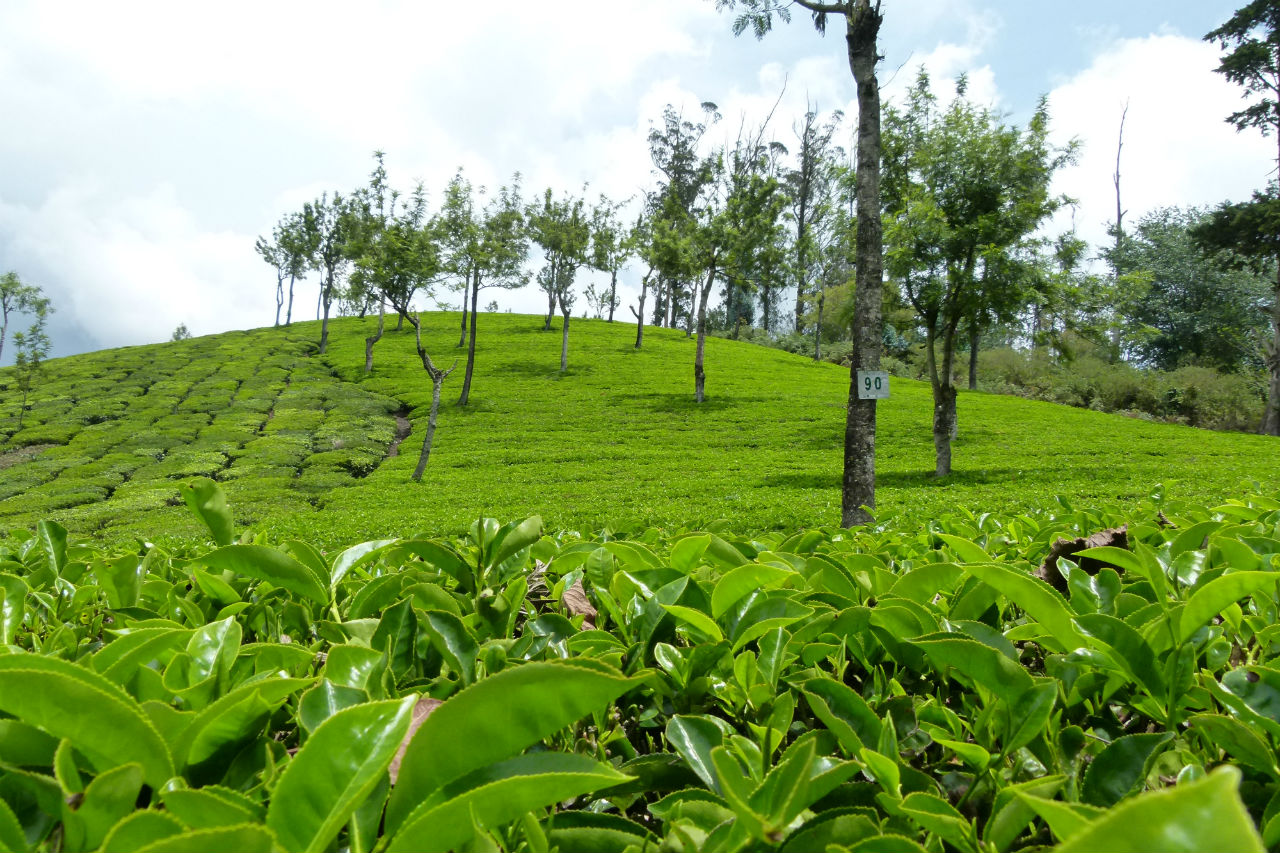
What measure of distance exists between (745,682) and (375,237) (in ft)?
93.7

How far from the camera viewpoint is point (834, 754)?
71cm

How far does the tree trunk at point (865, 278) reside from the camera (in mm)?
8633

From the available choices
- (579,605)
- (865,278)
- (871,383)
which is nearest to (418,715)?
(579,605)

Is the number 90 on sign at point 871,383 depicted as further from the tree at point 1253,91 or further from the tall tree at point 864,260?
the tree at point 1253,91

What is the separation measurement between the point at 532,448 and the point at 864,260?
14697mm

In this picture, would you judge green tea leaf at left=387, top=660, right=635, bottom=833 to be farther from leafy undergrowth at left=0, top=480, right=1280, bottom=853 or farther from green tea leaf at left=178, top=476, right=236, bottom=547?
green tea leaf at left=178, top=476, right=236, bottom=547

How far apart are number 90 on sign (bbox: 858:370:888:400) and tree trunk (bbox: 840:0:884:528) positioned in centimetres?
9

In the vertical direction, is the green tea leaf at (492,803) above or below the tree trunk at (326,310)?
below

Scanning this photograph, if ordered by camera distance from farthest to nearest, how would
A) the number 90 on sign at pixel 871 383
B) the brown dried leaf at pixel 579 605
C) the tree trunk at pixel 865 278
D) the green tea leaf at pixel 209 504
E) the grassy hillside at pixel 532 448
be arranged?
1. the grassy hillside at pixel 532 448
2. the tree trunk at pixel 865 278
3. the number 90 on sign at pixel 871 383
4. the brown dried leaf at pixel 579 605
5. the green tea leaf at pixel 209 504

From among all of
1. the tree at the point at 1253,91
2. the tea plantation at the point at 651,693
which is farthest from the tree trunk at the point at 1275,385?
the tea plantation at the point at 651,693

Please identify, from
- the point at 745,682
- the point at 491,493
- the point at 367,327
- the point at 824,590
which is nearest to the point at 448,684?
the point at 745,682

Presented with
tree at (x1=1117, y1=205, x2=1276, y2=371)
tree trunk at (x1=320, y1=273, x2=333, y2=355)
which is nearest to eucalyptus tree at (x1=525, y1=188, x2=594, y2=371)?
tree trunk at (x1=320, y1=273, x2=333, y2=355)

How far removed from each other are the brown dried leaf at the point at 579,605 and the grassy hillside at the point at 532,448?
5852 millimetres

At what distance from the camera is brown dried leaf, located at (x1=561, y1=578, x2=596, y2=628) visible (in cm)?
115
